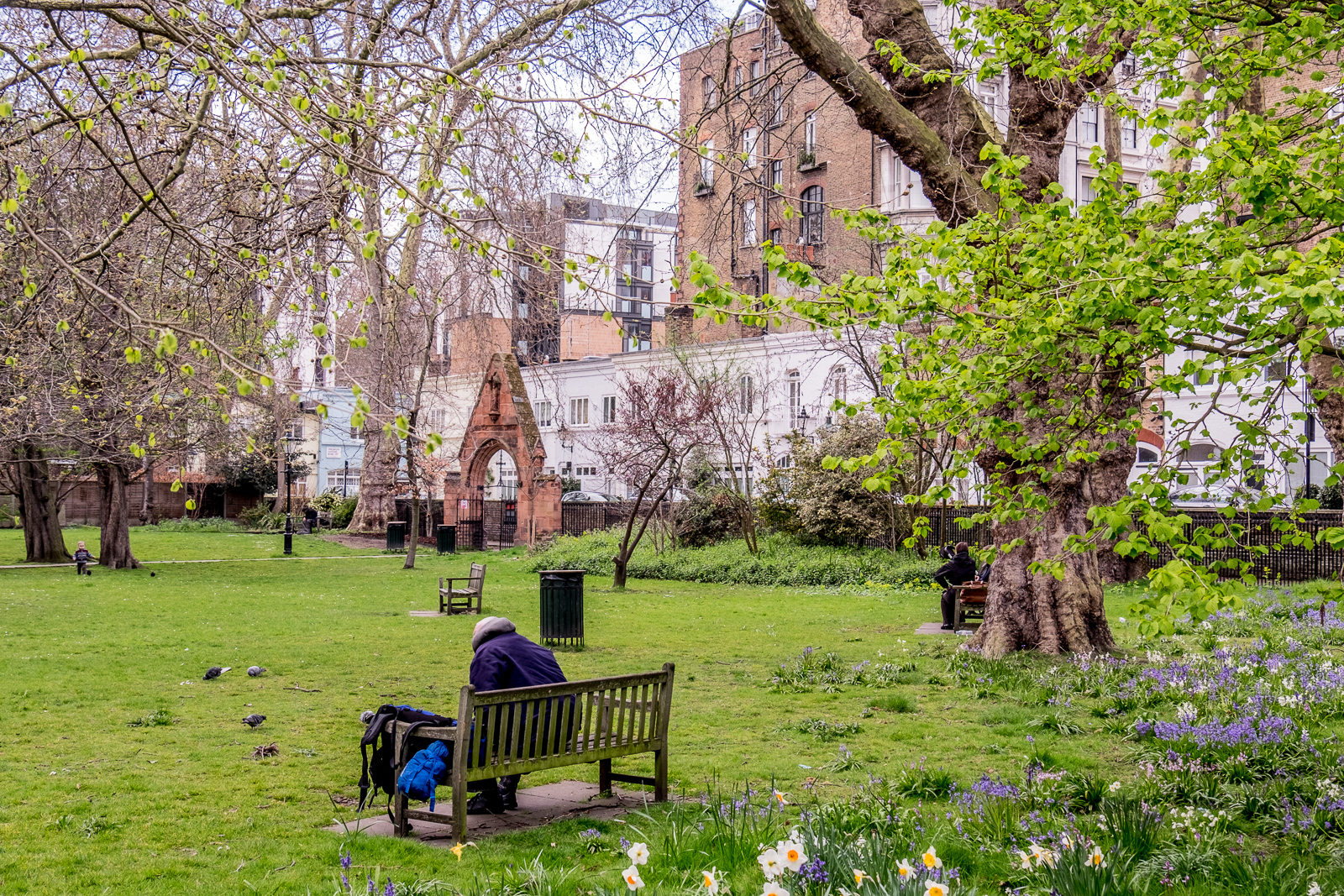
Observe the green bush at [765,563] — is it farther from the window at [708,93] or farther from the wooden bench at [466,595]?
the window at [708,93]

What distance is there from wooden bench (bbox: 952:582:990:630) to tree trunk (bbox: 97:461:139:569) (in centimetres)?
2103

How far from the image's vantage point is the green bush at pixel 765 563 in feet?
84.7

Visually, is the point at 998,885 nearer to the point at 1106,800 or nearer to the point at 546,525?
the point at 1106,800

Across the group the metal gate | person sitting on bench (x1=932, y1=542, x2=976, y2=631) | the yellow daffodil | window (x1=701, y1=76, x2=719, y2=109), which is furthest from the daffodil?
the metal gate

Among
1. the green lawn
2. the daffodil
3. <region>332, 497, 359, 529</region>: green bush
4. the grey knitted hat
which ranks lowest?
the green lawn

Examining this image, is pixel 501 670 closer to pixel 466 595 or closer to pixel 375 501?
pixel 466 595

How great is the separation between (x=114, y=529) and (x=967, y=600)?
72.9 feet

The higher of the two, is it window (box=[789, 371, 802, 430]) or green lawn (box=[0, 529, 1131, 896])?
window (box=[789, 371, 802, 430])

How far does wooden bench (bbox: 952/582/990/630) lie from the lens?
1733cm

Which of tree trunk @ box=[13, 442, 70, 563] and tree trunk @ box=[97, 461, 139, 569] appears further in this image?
tree trunk @ box=[13, 442, 70, 563]

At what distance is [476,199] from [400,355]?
24.2m

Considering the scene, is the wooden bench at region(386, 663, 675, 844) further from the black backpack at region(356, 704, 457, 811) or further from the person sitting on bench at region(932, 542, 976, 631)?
the person sitting on bench at region(932, 542, 976, 631)

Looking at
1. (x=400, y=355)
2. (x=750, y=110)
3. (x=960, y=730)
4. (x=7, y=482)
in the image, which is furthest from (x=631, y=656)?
(x=7, y=482)

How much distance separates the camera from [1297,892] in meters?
4.89
